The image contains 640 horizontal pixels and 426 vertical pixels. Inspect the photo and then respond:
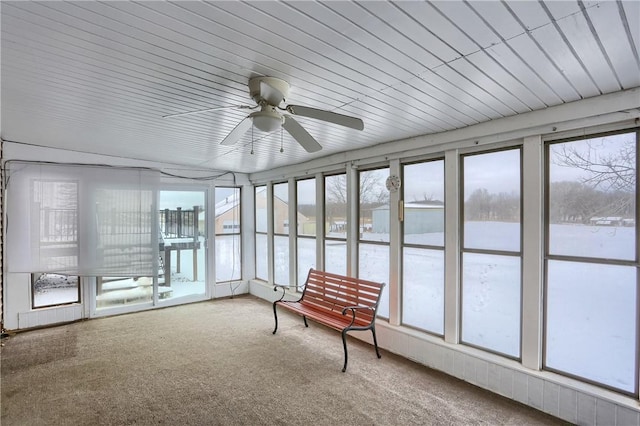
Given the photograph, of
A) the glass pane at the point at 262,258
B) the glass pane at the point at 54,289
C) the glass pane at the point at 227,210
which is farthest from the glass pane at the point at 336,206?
the glass pane at the point at 54,289

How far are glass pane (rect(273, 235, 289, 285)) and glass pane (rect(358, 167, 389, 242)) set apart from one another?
1.84 m

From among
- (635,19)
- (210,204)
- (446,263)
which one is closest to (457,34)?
(635,19)

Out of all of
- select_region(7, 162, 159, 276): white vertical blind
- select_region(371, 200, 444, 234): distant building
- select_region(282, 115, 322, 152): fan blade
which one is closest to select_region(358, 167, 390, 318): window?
select_region(371, 200, 444, 234): distant building

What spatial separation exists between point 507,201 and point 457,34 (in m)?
1.90

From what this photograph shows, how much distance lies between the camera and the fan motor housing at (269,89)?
1.88m

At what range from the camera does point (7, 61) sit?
6.10 ft

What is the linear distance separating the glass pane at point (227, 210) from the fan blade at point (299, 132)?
13.0 ft

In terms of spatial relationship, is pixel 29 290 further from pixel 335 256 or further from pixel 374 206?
pixel 374 206

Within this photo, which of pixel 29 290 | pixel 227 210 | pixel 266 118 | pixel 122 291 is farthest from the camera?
pixel 227 210

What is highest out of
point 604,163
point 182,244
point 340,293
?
point 604,163

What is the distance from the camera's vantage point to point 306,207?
5.25 metres

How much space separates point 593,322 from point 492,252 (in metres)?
0.85

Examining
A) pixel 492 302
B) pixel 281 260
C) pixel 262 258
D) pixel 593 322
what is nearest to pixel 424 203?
pixel 492 302

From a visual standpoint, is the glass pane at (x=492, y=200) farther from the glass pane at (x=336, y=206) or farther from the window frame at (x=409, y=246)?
the glass pane at (x=336, y=206)
